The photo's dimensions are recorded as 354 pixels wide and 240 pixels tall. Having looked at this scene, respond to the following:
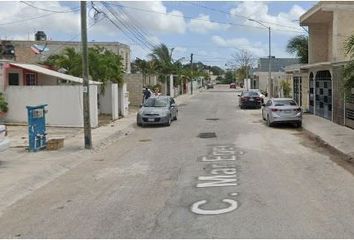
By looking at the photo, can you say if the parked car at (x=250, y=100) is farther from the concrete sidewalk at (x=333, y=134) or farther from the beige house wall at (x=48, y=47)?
the concrete sidewalk at (x=333, y=134)

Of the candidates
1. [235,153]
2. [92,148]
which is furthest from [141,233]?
[92,148]

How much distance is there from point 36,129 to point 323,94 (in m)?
16.9

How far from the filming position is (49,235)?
22.8ft

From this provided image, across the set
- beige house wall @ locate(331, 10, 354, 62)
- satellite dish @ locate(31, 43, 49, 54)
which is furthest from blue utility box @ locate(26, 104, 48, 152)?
satellite dish @ locate(31, 43, 49, 54)

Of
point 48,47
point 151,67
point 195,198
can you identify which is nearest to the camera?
point 195,198

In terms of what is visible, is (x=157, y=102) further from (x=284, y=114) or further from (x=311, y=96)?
(x=311, y=96)

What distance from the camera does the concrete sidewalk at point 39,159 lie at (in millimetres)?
10627

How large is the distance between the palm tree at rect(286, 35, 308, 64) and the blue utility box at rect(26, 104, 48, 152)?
26841 millimetres

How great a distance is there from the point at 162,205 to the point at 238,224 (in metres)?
1.74

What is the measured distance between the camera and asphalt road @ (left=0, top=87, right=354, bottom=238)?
23.3 ft

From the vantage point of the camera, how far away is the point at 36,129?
1642cm

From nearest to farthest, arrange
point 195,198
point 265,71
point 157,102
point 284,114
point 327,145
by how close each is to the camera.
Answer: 1. point 195,198
2. point 327,145
3. point 284,114
4. point 157,102
5. point 265,71

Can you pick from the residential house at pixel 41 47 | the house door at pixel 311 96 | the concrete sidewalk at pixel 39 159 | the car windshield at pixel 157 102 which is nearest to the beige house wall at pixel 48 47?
the residential house at pixel 41 47

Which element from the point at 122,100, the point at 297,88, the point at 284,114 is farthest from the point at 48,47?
the point at 284,114
